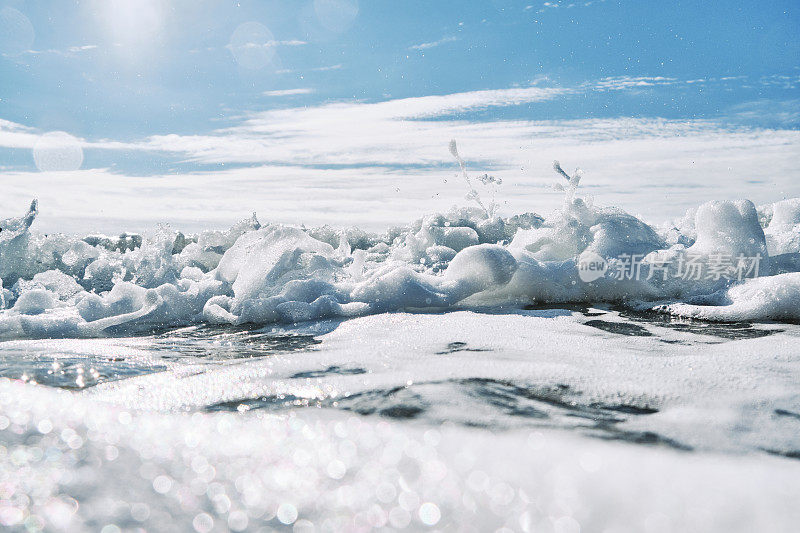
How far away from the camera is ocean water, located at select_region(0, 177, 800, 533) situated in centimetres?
102

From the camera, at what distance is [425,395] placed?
1861 millimetres

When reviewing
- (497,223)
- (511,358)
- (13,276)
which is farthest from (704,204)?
(13,276)

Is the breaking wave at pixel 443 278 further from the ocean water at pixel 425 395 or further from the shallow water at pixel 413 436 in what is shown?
the shallow water at pixel 413 436

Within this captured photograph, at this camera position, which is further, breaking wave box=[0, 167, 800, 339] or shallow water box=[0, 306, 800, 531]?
breaking wave box=[0, 167, 800, 339]

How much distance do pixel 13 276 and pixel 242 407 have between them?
601cm

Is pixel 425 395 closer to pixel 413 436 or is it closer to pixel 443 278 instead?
pixel 413 436

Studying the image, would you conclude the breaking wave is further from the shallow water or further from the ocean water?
the shallow water

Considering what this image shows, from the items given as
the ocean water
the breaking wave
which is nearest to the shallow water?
the ocean water

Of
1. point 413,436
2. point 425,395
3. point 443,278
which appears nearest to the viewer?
point 413,436

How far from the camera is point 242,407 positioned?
178 cm

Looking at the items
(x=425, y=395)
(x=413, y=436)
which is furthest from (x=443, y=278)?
(x=413, y=436)

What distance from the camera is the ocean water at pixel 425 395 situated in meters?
1.02

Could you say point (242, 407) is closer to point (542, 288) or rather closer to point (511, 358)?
point (511, 358)

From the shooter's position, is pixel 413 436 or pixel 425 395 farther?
pixel 425 395
